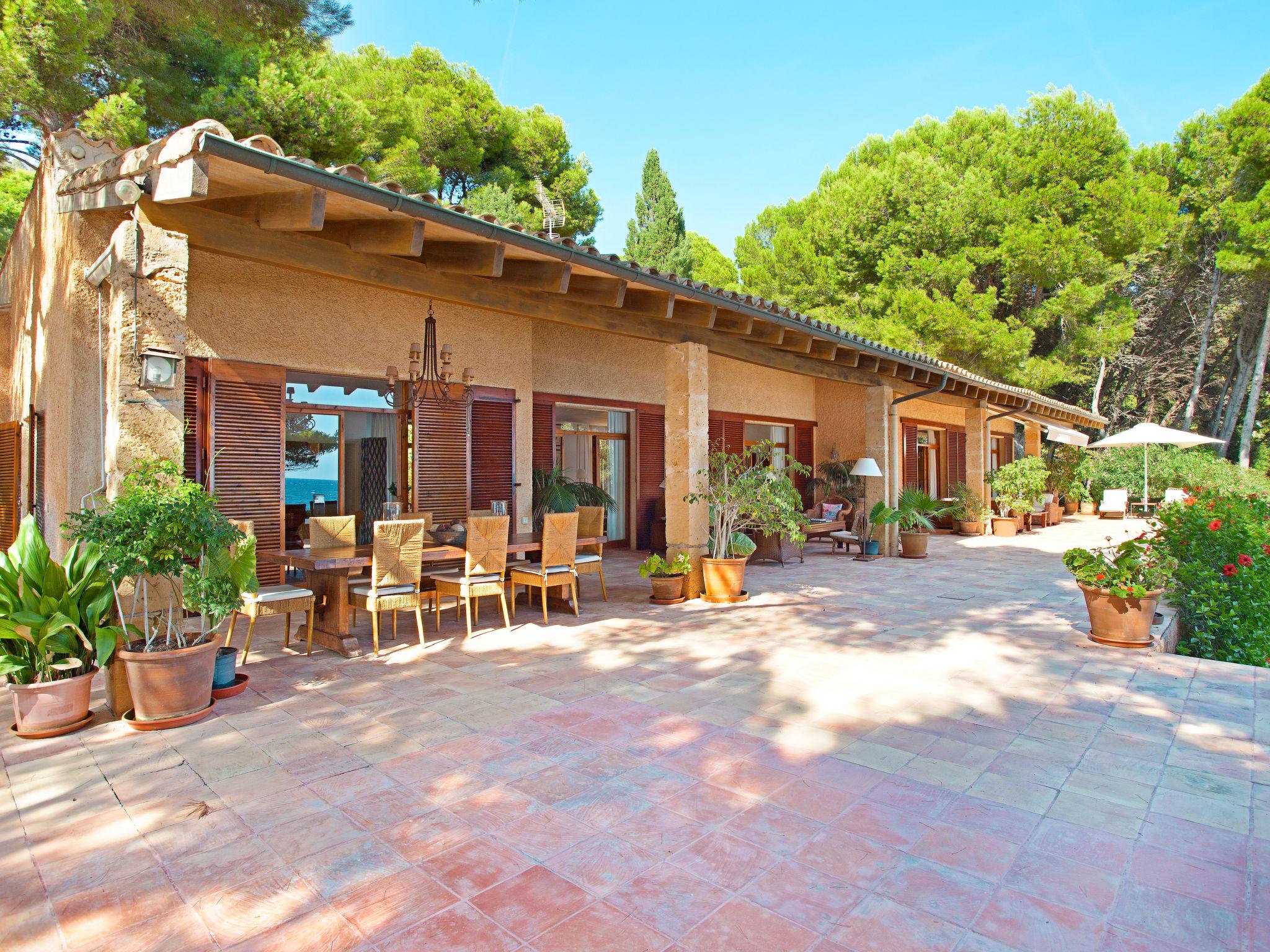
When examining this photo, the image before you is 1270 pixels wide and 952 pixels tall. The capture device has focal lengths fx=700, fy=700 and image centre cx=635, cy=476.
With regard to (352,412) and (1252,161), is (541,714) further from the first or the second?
(1252,161)

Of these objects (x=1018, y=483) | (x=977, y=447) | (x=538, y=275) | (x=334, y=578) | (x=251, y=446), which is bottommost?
(x=334, y=578)

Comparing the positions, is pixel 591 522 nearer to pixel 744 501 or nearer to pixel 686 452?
pixel 686 452

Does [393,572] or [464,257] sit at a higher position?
[464,257]

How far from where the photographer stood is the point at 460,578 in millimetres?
5609

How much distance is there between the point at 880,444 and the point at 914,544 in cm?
156

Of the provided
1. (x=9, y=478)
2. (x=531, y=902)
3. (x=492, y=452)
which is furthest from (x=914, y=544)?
(x=9, y=478)

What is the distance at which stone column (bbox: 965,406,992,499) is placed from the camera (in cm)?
1382

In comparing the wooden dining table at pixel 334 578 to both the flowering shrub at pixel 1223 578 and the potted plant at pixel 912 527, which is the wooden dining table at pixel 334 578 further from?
the potted plant at pixel 912 527

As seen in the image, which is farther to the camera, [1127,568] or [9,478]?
[9,478]

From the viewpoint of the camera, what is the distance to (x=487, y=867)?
2.23 meters

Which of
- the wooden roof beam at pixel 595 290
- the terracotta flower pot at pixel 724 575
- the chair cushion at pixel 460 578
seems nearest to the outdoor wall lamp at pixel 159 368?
the chair cushion at pixel 460 578

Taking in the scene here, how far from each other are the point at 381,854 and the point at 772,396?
36.6 ft

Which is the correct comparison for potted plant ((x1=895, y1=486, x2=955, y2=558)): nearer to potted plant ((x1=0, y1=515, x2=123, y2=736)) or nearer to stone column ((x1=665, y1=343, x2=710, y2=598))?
stone column ((x1=665, y1=343, x2=710, y2=598))

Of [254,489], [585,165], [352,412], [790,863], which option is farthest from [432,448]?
[585,165]
